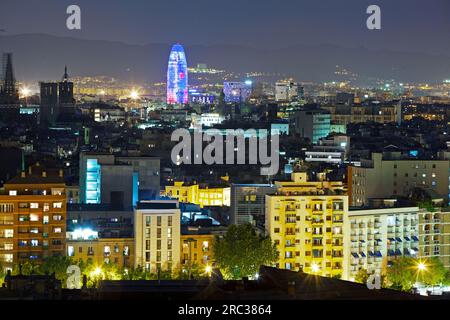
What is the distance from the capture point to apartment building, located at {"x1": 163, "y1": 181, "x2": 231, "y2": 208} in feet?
50.9

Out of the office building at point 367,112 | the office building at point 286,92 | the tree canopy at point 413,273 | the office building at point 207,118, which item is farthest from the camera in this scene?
the office building at point 286,92

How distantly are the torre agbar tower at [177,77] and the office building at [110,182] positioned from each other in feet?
84.2

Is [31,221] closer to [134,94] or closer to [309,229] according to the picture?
[309,229]

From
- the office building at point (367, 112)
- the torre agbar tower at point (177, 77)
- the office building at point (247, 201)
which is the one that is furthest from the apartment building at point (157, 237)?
the torre agbar tower at point (177, 77)

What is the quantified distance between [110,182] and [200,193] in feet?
8.54

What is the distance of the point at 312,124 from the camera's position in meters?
31.2

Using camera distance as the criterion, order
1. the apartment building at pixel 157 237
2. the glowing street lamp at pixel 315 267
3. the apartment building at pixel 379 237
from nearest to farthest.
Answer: the glowing street lamp at pixel 315 267, the apartment building at pixel 157 237, the apartment building at pixel 379 237

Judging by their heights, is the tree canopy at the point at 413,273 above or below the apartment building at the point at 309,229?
below

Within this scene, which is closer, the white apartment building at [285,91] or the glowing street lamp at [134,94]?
the glowing street lamp at [134,94]

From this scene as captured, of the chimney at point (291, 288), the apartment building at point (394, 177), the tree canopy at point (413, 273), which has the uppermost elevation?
the chimney at point (291, 288)

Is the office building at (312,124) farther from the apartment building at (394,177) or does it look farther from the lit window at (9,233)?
the lit window at (9,233)

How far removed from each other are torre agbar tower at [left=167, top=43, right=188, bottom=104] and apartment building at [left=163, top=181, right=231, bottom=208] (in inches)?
936

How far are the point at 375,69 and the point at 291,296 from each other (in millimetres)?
18608

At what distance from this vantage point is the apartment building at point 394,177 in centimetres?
1400
